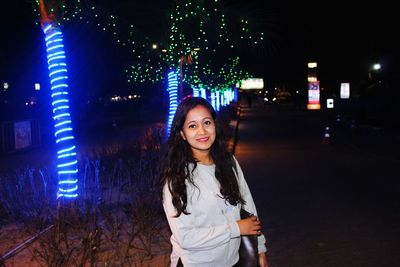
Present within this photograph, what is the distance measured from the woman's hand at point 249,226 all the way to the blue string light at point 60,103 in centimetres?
577

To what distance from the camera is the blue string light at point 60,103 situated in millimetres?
8453

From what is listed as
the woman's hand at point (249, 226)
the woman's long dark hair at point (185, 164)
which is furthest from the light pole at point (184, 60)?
the woman's hand at point (249, 226)

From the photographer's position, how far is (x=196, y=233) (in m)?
2.85

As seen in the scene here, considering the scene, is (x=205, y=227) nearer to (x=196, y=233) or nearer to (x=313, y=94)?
(x=196, y=233)

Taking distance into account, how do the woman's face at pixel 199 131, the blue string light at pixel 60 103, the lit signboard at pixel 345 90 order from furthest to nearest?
the lit signboard at pixel 345 90, the blue string light at pixel 60 103, the woman's face at pixel 199 131

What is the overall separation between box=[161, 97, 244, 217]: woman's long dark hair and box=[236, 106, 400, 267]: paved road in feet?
11.8

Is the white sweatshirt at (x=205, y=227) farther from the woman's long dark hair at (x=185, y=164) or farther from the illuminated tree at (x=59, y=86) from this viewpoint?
the illuminated tree at (x=59, y=86)

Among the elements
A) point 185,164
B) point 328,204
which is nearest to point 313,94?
point 328,204

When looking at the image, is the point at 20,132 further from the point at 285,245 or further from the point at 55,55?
the point at 285,245

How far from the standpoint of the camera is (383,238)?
24.3 ft

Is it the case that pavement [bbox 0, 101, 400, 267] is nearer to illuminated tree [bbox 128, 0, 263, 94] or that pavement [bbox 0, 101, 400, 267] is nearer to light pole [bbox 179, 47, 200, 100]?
light pole [bbox 179, 47, 200, 100]

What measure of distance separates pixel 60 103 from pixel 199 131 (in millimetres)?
5856

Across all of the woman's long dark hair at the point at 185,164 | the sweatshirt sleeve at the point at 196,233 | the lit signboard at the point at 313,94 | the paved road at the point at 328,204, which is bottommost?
the paved road at the point at 328,204

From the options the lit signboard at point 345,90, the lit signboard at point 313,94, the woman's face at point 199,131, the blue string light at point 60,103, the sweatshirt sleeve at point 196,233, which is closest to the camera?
the sweatshirt sleeve at point 196,233
